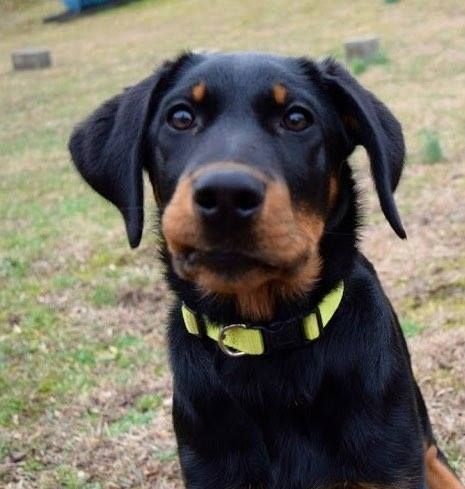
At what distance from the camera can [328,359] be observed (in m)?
2.68

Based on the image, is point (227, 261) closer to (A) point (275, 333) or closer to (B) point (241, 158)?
(B) point (241, 158)

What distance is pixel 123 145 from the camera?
2.73 m

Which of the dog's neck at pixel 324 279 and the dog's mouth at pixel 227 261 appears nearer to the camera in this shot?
the dog's mouth at pixel 227 261

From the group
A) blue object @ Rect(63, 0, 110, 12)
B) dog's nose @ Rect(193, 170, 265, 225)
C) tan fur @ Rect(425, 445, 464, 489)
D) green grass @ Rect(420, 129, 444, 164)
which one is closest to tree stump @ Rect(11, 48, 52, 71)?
blue object @ Rect(63, 0, 110, 12)

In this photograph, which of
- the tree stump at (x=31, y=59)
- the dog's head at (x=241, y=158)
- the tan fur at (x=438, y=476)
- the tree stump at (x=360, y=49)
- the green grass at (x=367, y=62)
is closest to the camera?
the dog's head at (x=241, y=158)

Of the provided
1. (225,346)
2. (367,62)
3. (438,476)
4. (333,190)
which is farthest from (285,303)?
(367,62)

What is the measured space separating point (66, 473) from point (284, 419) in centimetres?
147

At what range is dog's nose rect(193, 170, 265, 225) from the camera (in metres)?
2.17

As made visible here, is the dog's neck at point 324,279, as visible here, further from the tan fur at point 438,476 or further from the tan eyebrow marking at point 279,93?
the tan fur at point 438,476

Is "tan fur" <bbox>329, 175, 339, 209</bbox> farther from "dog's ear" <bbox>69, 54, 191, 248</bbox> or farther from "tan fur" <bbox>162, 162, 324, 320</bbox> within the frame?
"dog's ear" <bbox>69, 54, 191, 248</bbox>

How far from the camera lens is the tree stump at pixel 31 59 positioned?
1888 cm

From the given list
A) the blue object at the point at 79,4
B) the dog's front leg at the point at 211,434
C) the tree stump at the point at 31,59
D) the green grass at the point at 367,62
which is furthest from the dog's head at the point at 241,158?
the blue object at the point at 79,4

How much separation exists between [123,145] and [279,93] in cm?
49

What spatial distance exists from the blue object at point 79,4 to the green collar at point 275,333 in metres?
29.2
